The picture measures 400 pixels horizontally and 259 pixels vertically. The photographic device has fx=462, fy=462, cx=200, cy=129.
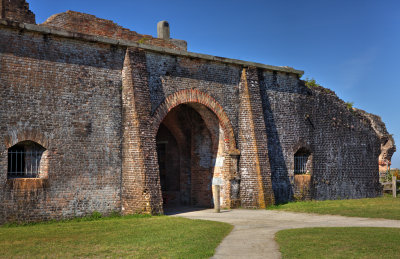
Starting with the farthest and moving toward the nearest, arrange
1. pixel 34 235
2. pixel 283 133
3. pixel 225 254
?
pixel 283 133
pixel 34 235
pixel 225 254

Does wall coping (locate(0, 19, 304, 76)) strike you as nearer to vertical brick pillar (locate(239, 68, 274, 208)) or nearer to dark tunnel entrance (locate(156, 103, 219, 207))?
vertical brick pillar (locate(239, 68, 274, 208))

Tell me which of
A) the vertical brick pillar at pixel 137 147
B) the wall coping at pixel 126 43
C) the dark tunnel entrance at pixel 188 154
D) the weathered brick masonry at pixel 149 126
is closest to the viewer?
the wall coping at pixel 126 43

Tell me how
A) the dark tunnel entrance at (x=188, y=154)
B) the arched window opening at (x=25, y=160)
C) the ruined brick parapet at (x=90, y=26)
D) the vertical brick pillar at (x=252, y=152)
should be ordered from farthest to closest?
the dark tunnel entrance at (x=188, y=154) < the vertical brick pillar at (x=252, y=152) < the ruined brick parapet at (x=90, y=26) < the arched window opening at (x=25, y=160)

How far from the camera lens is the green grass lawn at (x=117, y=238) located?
7.99 meters

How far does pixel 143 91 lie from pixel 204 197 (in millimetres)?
5109

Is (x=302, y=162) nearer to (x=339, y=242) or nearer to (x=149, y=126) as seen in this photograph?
(x=149, y=126)

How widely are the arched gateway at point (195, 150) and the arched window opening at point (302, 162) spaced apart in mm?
3567

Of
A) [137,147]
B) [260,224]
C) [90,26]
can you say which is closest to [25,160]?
[137,147]

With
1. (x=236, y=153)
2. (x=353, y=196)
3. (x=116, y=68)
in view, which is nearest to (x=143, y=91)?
(x=116, y=68)

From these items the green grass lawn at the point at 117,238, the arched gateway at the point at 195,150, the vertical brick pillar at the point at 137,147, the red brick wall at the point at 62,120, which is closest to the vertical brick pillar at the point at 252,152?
the arched gateway at the point at 195,150

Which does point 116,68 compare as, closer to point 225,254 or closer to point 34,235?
point 34,235

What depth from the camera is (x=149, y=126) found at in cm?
1387

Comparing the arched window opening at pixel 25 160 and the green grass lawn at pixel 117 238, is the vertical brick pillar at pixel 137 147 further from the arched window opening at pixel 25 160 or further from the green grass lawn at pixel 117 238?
the arched window opening at pixel 25 160

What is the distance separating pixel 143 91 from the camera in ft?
45.8
